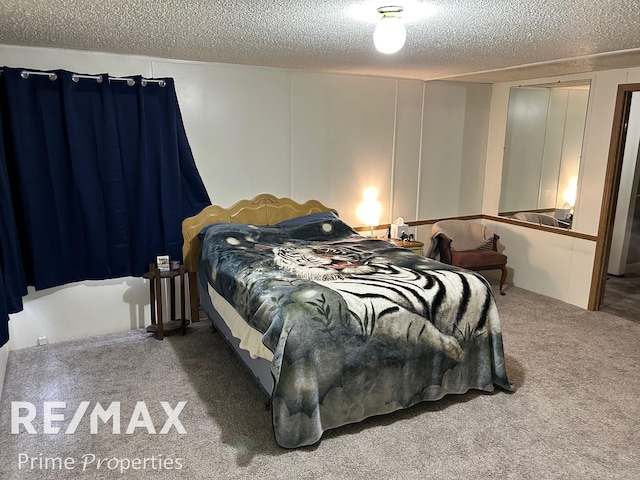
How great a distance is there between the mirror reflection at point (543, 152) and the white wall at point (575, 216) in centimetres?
10

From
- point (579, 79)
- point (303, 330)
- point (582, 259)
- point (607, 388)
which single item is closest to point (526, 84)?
point (579, 79)

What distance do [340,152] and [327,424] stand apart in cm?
288

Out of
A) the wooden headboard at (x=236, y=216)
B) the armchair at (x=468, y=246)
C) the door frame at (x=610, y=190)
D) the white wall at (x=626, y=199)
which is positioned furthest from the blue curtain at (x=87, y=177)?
the white wall at (x=626, y=199)

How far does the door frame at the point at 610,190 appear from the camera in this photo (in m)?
4.30

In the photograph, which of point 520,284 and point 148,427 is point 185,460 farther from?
point 520,284

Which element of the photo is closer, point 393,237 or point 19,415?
point 19,415

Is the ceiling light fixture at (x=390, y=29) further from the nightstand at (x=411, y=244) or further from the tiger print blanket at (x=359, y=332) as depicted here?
the nightstand at (x=411, y=244)

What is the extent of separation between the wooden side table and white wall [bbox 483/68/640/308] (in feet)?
11.7

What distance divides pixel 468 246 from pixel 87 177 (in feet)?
12.2

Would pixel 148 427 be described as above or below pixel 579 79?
below

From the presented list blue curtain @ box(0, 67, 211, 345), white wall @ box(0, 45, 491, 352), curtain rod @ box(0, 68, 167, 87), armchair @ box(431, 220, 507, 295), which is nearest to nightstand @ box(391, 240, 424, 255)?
armchair @ box(431, 220, 507, 295)

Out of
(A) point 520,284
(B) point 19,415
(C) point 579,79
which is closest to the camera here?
(B) point 19,415

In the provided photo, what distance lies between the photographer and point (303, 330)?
8.30ft

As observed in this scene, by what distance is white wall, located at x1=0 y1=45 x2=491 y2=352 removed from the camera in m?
3.85
